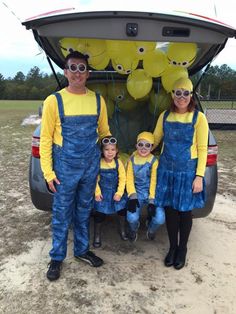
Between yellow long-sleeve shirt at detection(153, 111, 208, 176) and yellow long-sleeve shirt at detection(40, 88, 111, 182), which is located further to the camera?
yellow long-sleeve shirt at detection(153, 111, 208, 176)

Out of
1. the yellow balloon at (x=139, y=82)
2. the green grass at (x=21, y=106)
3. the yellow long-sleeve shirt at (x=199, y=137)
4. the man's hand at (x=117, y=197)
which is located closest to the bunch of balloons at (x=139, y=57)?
the yellow balloon at (x=139, y=82)

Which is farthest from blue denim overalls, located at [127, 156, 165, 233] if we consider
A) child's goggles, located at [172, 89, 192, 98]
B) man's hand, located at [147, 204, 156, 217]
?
child's goggles, located at [172, 89, 192, 98]

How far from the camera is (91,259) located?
3.22 metres

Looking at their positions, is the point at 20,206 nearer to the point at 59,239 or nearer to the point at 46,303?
the point at 59,239

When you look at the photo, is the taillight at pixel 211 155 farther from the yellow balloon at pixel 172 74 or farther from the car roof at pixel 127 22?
the car roof at pixel 127 22

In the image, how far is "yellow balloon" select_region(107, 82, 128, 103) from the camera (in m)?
4.08

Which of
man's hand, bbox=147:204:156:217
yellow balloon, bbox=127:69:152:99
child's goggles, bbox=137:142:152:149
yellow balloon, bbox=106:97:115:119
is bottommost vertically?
man's hand, bbox=147:204:156:217

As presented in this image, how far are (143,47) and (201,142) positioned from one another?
0.90m

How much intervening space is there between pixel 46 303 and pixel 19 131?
8.92 m

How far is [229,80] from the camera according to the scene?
2069 cm

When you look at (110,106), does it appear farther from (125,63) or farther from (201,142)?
(201,142)

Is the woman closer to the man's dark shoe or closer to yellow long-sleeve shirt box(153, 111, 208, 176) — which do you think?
yellow long-sleeve shirt box(153, 111, 208, 176)

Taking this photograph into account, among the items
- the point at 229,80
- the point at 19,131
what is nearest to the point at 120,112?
the point at 19,131

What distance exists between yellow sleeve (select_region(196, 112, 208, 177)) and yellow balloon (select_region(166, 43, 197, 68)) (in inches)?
19.0
